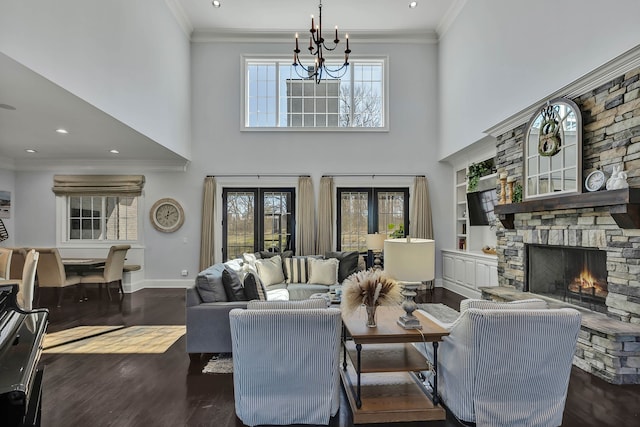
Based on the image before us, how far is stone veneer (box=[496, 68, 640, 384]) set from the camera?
299 centimetres

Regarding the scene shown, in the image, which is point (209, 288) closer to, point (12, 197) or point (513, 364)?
point (513, 364)

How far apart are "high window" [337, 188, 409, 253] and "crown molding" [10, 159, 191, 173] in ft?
11.6

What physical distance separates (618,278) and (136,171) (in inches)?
319

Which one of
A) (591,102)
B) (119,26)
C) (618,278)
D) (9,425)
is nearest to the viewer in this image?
(9,425)

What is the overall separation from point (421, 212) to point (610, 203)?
14.3ft

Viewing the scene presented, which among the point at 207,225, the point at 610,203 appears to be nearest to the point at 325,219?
the point at 207,225

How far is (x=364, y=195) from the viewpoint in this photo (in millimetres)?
7652

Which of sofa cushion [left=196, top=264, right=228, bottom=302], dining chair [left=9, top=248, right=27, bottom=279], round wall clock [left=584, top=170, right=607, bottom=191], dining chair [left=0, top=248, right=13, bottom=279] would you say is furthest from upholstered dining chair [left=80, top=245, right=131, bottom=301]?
round wall clock [left=584, top=170, right=607, bottom=191]

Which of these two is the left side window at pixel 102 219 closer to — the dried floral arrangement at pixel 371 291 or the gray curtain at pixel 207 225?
the gray curtain at pixel 207 225

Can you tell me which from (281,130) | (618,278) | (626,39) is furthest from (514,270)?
(281,130)

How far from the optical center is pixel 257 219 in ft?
25.0

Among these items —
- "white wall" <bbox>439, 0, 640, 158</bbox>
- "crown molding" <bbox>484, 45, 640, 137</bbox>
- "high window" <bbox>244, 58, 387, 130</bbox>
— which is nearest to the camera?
"crown molding" <bbox>484, 45, 640, 137</bbox>

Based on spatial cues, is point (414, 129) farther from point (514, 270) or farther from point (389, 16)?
point (514, 270)

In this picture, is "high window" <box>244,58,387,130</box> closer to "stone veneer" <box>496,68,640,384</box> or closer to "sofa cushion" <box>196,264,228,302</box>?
"stone veneer" <box>496,68,640,384</box>
